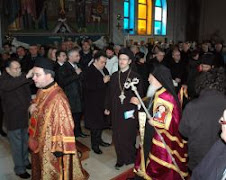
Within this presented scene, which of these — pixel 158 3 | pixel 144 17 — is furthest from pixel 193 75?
pixel 158 3

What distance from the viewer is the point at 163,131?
3.22 meters

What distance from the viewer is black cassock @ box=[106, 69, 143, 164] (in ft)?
13.8

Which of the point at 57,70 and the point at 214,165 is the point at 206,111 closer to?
the point at 214,165

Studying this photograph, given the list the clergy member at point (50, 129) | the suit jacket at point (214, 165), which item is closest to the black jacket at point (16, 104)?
the clergy member at point (50, 129)

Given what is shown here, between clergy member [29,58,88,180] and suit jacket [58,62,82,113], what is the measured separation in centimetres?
161

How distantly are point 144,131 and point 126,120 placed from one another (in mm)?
697

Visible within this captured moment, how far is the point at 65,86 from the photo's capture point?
4863mm

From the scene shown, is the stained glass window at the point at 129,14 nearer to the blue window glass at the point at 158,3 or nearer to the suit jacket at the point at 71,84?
the blue window glass at the point at 158,3

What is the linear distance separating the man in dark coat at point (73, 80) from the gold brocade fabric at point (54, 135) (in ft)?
5.35

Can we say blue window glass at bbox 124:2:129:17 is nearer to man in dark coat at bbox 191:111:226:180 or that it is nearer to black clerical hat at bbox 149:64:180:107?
black clerical hat at bbox 149:64:180:107

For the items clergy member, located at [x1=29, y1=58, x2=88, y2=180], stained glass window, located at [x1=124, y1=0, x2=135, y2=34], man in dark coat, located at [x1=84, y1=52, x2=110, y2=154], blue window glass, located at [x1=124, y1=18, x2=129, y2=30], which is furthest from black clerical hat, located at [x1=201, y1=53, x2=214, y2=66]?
blue window glass, located at [x1=124, y1=18, x2=129, y2=30]

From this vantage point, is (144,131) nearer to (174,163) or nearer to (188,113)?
(174,163)

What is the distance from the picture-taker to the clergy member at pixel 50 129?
2844 millimetres

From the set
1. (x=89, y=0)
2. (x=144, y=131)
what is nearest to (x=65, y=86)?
(x=144, y=131)
